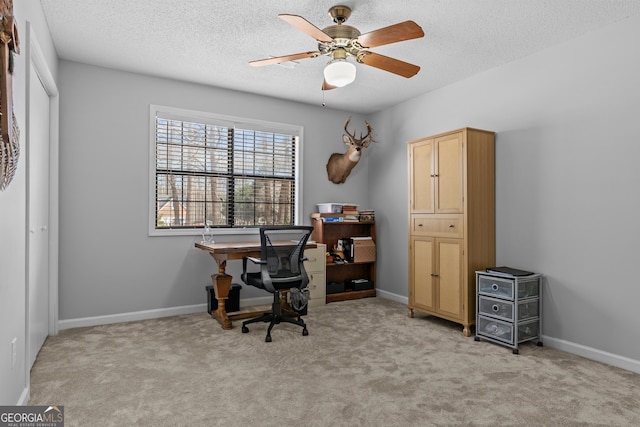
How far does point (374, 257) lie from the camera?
5.25 metres

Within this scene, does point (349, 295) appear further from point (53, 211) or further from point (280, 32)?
point (53, 211)

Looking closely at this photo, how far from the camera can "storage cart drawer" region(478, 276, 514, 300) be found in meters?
3.21

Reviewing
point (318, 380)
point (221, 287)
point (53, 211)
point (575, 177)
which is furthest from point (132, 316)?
point (575, 177)

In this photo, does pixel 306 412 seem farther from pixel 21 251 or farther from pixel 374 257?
pixel 374 257

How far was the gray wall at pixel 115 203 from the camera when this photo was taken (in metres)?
3.71

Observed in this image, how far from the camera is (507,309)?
3.22 metres

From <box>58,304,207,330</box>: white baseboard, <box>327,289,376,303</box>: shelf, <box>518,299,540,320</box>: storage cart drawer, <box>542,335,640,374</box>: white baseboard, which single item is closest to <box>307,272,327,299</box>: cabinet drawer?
<box>327,289,376,303</box>: shelf

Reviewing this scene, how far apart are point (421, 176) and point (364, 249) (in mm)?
1493

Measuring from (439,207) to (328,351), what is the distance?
181 centimetres

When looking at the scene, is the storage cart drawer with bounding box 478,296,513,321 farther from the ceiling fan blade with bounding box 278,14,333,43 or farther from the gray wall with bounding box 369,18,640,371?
the ceiling fan blade with bounding box 278,14,333,43

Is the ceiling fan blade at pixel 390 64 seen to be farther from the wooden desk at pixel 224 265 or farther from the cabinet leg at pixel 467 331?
the cabinet leg at pixel 467 331

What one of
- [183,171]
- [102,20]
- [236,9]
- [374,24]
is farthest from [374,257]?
[102,20]

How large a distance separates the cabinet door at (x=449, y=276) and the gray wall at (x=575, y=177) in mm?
470

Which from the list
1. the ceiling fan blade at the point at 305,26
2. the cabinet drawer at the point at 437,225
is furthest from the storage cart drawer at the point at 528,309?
the ceiling fan blade at the point at 305,26
